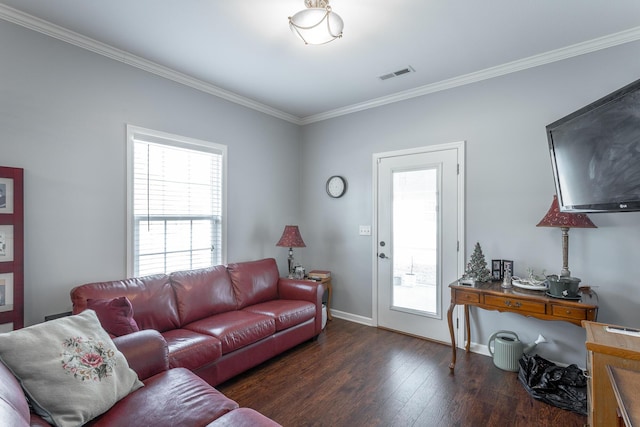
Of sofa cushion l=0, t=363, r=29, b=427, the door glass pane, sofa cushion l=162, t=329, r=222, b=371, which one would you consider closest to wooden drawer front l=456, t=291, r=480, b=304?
the door glass pane

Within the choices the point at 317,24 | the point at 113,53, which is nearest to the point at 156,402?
the point at 317,24

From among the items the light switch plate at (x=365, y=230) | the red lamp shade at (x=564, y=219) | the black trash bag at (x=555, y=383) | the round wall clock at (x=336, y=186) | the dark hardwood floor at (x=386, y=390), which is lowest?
the dark hardwood floor at (x=386, y=390)

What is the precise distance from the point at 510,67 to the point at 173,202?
136 inches

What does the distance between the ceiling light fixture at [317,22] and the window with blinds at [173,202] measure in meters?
1.72

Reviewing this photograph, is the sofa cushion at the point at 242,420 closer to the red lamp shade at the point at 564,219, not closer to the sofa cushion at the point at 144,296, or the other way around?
the sofa cushion at the point at 144,296

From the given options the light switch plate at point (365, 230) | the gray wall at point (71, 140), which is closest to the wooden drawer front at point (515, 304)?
the light switch plate at point (365, 230)

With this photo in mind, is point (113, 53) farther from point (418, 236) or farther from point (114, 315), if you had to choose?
point (418, 236)

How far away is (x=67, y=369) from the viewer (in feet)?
4.51

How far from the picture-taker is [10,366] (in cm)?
128

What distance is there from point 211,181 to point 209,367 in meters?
1.91

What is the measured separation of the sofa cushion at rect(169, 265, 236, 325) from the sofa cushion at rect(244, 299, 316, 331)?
10.6 inches

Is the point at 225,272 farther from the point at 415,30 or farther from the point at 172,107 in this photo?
the point at 415,30

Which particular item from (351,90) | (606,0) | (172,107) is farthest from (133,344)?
(606,0)

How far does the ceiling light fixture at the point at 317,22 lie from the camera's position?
1.92m
